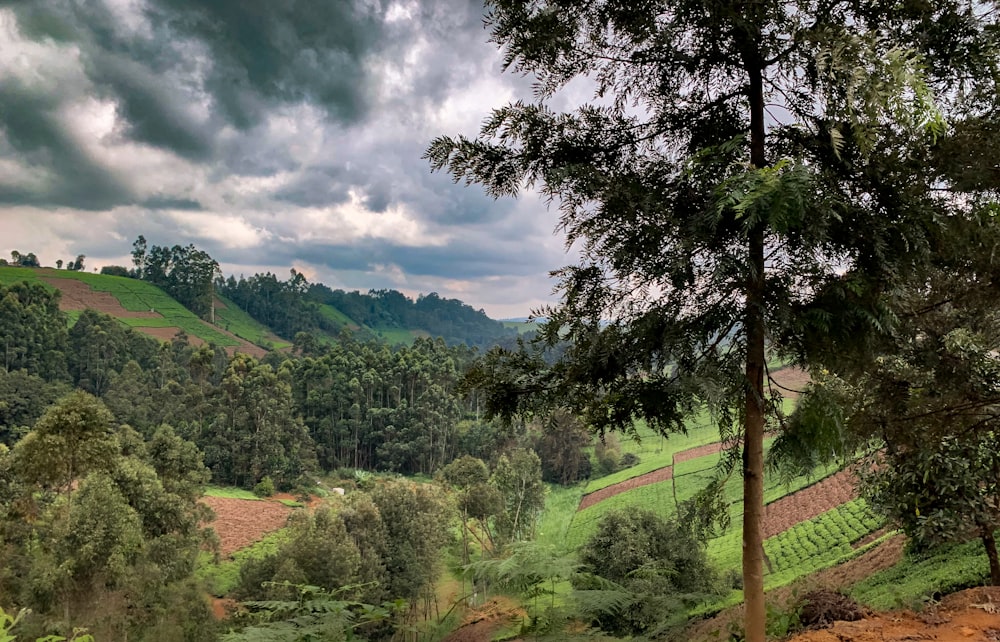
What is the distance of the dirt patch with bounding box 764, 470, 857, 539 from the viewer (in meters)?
25.9

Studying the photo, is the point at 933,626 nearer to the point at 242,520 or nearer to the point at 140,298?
the point at 242,520

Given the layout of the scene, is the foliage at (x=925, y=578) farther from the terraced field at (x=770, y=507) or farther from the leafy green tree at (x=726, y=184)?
the leafy green tree at (x=726, y=184)

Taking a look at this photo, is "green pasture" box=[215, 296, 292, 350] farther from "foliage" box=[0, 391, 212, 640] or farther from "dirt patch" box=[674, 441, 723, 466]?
"foliage" box=[0, 391, 212, 640]

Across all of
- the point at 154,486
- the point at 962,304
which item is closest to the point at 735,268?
the point at 962,304

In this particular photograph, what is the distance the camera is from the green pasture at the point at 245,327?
100 m

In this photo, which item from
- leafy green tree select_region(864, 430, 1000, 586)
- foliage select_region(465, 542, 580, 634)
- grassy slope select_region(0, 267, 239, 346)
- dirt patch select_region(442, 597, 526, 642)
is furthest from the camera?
grassy slope select_region(0, 267, 239, 346)

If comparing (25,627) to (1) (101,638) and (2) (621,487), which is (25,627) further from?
(2) (621,487)

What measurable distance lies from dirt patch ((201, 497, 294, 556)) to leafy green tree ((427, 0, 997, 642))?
107 ft

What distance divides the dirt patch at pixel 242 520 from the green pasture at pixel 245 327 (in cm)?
5849

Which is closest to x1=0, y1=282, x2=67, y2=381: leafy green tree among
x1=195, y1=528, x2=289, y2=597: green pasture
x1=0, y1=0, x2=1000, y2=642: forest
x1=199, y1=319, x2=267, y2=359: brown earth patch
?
x1=199, y1=319, x2=267, y2=359: brown earth patch

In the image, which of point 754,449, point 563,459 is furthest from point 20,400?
point 754,449

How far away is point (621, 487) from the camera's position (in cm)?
4291

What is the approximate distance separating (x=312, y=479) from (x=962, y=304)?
51348 millimetres

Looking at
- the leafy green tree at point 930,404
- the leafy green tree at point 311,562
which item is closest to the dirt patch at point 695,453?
the leafy green tree at point 311,562
